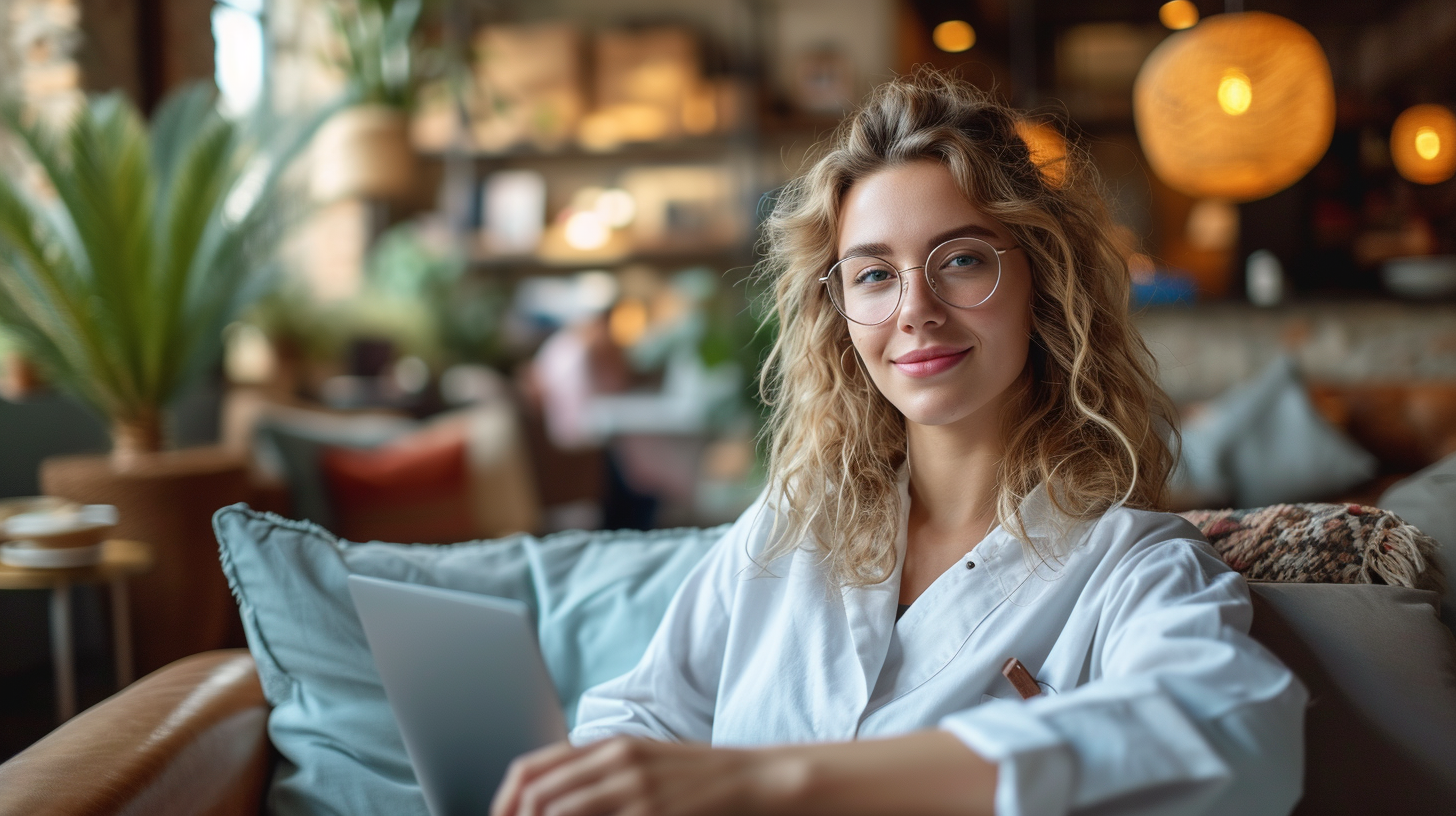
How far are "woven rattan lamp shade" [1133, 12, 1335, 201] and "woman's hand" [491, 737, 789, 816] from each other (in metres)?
3.27

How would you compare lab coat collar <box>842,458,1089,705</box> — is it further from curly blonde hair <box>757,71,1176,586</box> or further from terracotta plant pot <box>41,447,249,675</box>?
terracotta plant pot <box>41,447,249,675</box>

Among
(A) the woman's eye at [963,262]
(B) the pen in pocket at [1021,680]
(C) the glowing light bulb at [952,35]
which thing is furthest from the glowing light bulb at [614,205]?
(B) the pen in pocket at [1021,680]

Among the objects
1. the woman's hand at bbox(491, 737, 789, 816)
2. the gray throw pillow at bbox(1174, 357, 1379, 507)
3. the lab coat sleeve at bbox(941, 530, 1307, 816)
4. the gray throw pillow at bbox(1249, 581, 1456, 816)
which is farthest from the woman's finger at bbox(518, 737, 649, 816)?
the gray throw pillow at bbox(1174, 357, 1379, 507)

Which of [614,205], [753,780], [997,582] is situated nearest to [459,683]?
[753,780]

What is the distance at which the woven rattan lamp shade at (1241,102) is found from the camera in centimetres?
339

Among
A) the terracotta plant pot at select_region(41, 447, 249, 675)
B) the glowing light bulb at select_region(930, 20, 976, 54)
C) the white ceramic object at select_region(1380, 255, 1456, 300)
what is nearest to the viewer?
the terracotta plant pot at select_region(41, 447, 249, 675)

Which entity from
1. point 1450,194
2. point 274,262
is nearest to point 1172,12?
point 1450,194

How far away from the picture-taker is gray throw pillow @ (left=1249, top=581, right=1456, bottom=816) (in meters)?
1.03

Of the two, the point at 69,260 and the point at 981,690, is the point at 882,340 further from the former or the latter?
the point at 69,260

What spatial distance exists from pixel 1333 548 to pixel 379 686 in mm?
1122

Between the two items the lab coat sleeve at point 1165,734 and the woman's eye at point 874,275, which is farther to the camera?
the woman's eye at point 874,275

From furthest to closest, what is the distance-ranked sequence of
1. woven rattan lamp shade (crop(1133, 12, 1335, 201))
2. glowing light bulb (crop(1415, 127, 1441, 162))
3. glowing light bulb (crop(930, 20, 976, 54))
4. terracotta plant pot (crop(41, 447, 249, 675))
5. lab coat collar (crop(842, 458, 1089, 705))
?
glowing light bulb (crop(930, 20, 976, 54)), glowing light bulb (crop(1415, 127, 1441, 162)), woven rattan lamp shade (crop(1133, 12, 1335, 201)), terracotta plant pot (crop(41, 447, 249, 675)), lab coat collar (crop(842, 458, 1089, 705))

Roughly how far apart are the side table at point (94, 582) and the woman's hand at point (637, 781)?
1.93 meters

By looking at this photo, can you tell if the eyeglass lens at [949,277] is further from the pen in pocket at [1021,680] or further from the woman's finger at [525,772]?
the woman's finger at [525,772]
